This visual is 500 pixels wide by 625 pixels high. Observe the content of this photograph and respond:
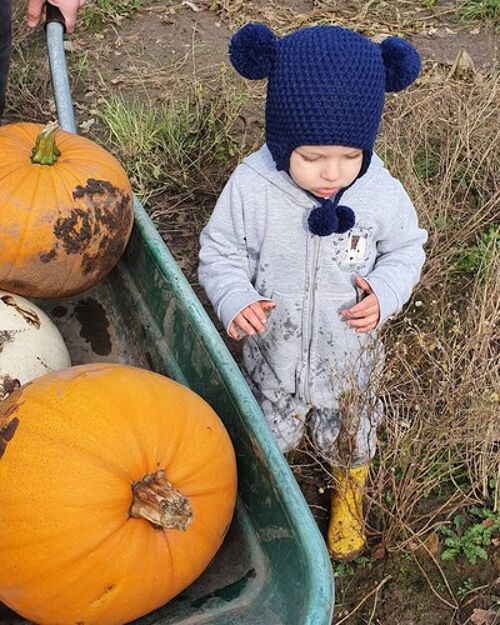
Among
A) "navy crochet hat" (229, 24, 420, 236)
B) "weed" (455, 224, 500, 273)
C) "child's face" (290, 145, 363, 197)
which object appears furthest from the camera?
"weed" (455, 224, 500, 273)

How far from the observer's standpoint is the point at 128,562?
5.11 ft

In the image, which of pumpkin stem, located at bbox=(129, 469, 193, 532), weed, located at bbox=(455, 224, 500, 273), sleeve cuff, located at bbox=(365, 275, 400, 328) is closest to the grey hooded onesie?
sleeve cuff, located at bbox=(365, 275, 400, 328)

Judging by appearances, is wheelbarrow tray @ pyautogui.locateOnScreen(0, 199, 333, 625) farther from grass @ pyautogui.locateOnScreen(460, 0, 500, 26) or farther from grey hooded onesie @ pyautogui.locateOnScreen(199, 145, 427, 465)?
grass @ pyautogui.locateOnScreen(460, 0, 500, 26)

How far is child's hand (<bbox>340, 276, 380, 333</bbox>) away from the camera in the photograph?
225cm

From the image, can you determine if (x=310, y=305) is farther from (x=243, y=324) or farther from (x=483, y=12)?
(x=483, y=12)

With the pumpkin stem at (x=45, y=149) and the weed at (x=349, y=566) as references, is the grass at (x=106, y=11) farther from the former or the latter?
the weed at (x=349, y=566)

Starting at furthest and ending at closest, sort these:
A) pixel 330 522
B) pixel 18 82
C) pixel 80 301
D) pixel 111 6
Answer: pixel 111 6 → pixel 18 82 → pixel 330 522 → pixel 80 301

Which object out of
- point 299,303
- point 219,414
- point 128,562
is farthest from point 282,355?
point 128,562

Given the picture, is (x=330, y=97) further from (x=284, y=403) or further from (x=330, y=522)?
(x=330, y=522)

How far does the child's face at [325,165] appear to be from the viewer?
6.80ft

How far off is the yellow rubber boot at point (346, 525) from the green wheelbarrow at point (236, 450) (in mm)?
852

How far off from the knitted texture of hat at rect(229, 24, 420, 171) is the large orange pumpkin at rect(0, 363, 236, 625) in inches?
31.1

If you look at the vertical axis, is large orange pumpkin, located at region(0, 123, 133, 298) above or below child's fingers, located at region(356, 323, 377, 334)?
above

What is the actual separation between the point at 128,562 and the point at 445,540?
1.62 m
